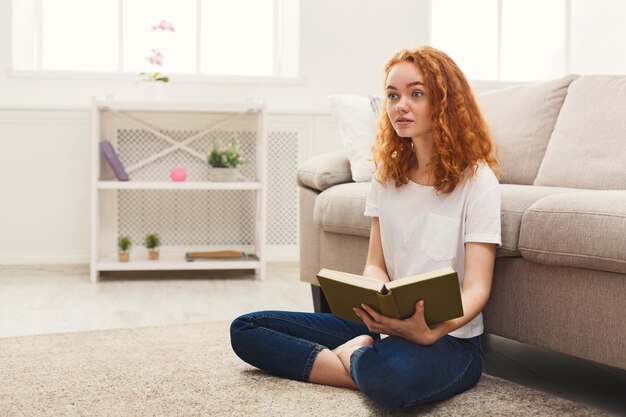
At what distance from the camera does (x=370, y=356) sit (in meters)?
1.62

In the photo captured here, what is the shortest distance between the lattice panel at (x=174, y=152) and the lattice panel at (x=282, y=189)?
0.11 m

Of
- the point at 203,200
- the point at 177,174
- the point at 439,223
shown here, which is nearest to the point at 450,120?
the point at 439,223

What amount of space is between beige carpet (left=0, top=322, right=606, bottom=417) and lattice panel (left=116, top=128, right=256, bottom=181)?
1.86 metres

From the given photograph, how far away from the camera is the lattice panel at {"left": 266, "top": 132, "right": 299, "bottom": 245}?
4.20 m

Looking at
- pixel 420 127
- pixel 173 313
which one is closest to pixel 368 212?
pixel 420 127

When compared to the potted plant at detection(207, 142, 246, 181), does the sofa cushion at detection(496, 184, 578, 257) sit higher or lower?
lower

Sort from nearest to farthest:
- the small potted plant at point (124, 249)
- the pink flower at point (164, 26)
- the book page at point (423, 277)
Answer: the book page at point (423, 277) < the small potted plant at point (124, 249) < the pink flower at point (164, 26)

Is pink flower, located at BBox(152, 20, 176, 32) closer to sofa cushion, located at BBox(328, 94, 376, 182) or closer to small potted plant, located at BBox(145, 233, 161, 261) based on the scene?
small potted plant, located at BBox(145, 233, 161, 261)

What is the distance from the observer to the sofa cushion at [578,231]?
1.61m

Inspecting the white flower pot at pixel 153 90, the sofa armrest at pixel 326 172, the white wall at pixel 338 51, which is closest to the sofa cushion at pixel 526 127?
the sofa armrest at pixel 326 172

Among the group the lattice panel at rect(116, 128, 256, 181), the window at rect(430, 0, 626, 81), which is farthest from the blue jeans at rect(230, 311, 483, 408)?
the window at rect(430, 0, 626, 81)

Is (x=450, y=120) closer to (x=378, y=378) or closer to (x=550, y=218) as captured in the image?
(x=550, y=218)

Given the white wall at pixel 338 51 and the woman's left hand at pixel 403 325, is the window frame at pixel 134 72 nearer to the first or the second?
the white wall at pixel 338 51

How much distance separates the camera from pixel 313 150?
421cm
